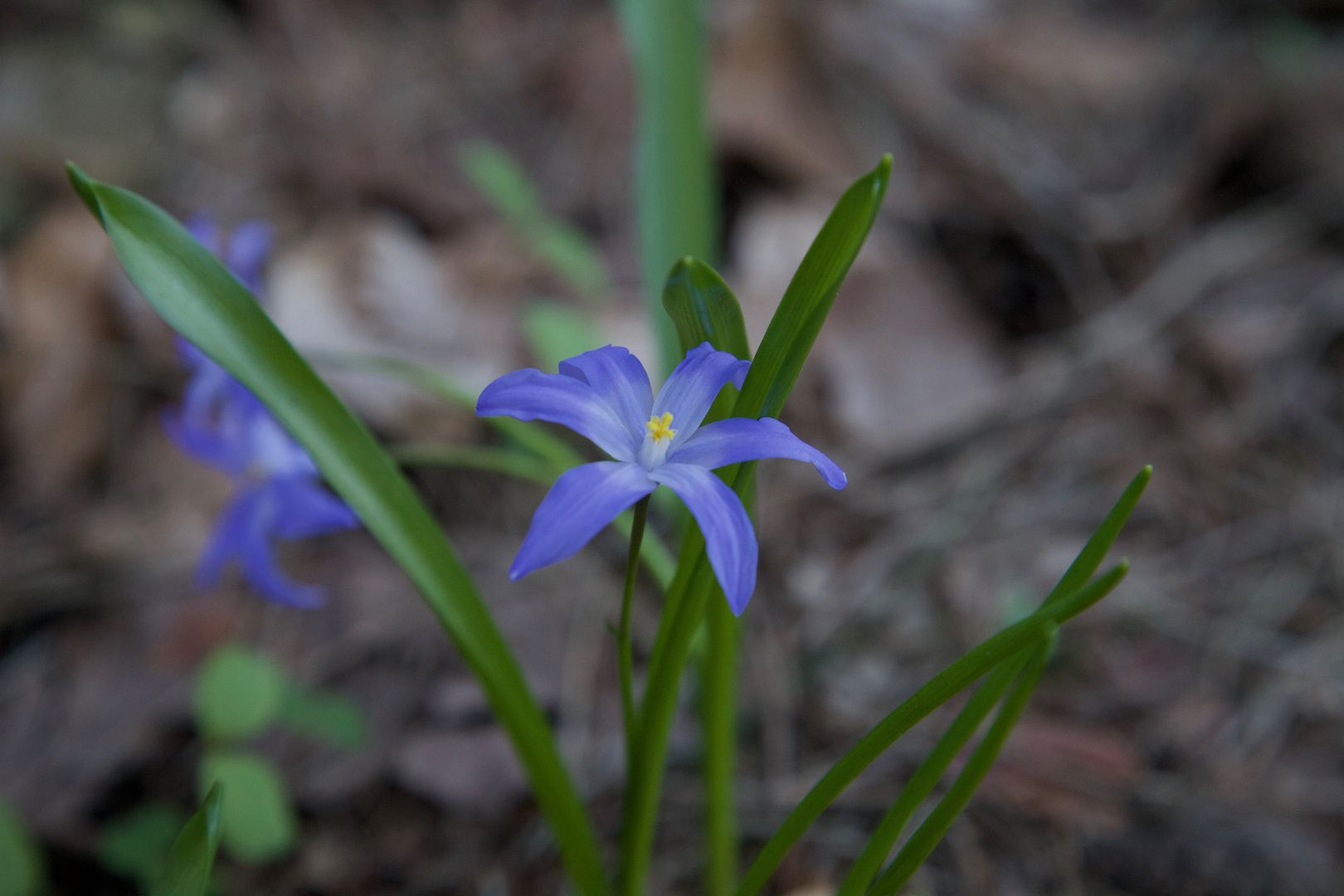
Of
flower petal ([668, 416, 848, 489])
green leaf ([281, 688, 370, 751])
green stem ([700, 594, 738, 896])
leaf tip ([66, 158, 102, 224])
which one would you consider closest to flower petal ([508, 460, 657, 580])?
flower petal ([668, 416, 848, 489])

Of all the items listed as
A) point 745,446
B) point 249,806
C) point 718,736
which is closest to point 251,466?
point 249,806

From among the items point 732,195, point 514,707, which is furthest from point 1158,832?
point 732,195

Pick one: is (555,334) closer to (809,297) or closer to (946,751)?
(809,297)

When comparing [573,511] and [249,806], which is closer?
[573,511]

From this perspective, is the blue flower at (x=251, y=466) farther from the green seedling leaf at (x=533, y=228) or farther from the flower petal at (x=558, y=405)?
the green seedling leaf at (x=533, y=228)

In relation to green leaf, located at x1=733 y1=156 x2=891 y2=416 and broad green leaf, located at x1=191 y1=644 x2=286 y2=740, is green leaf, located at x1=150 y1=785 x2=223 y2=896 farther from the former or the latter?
green leaf, located at x1=733 y1=156 x2=891 y2=416
